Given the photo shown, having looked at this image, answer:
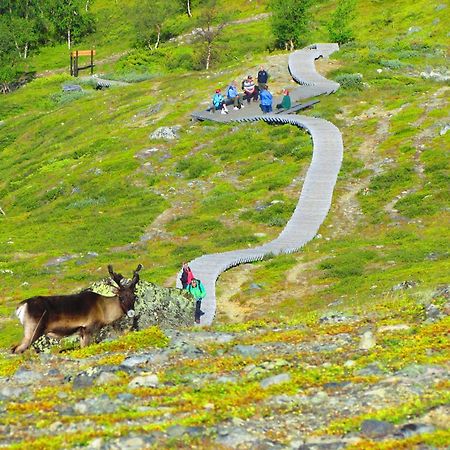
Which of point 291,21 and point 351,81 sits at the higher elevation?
point 291,21

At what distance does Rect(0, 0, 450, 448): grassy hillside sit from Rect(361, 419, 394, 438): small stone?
293mm

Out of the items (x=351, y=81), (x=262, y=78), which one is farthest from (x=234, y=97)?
(x=351, y=81)

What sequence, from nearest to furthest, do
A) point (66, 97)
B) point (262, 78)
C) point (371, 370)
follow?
point (371, 370) → point (262, 78) → point (66, 97)

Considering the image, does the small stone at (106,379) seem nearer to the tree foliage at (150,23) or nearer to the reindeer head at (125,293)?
the reindeer head at (125,293)

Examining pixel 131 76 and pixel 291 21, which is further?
pixel 131 76

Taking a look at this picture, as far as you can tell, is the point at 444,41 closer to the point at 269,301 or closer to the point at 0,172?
the point at 0,172

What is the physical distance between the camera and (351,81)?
245ft

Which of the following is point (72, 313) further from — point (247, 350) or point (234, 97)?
point (234, 97)

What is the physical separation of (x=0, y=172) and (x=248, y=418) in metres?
69.7

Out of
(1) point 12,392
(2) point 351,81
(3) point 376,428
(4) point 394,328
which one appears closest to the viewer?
(3) point 376,428

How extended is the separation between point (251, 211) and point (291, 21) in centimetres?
5547

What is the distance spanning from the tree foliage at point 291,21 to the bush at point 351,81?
82.5ft

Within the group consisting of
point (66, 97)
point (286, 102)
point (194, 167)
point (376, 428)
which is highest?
point (376, 428)

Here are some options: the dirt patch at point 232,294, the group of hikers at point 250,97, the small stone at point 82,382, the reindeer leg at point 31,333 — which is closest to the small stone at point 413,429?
the small stone at point 82,382
